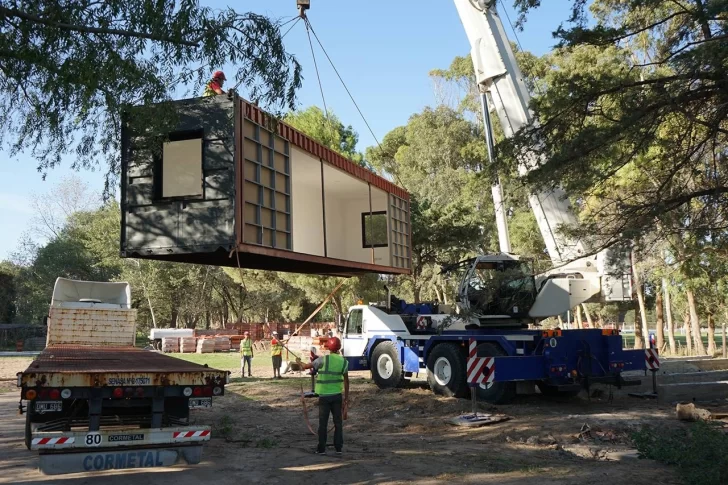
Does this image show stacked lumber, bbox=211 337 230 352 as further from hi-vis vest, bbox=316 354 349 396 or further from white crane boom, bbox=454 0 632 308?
hi-vis vest, bbox=316 354 349 396

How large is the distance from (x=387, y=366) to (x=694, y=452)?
32.1 ft

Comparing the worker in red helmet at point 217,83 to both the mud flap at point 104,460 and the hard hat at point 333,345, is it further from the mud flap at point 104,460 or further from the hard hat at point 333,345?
the mud flap at point 104,460

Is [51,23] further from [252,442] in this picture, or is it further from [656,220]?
[656,220]

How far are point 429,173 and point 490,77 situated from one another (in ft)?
90.5

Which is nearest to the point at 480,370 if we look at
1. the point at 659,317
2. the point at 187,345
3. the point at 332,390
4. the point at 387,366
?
the point at 332,390

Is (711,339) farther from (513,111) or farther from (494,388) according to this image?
(494,388)

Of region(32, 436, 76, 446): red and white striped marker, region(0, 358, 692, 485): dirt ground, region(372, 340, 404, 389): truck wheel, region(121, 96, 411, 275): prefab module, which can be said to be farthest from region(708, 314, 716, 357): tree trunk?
region(32, 436, 76, 446): red and white striped marker

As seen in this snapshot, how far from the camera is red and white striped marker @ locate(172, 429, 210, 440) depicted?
708 cm

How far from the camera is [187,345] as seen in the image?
40750mm

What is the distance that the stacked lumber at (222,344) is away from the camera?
4066cm

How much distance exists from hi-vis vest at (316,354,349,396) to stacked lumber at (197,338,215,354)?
3242 centimetres

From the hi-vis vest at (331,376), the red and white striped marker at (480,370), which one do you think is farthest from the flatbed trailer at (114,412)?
the red and white striped marker at (480,370)

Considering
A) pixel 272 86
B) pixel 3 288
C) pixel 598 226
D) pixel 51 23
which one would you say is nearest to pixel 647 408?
pixel 598 226

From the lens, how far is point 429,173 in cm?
4197
